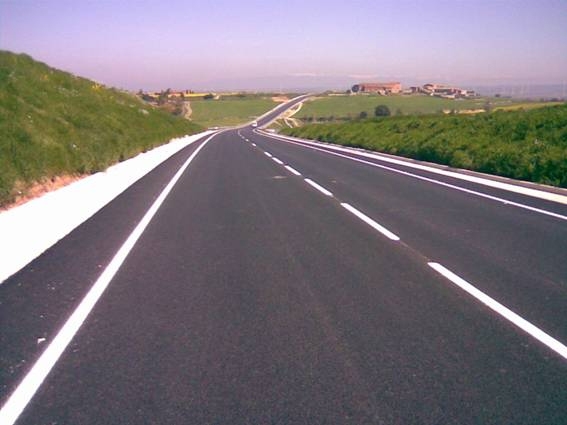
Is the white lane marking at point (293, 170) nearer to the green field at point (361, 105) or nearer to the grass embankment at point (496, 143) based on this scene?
the grass embankment at point (496, 143)

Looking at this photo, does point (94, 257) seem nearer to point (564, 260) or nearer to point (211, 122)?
point (564, 260)

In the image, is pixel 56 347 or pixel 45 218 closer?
pixel 56 347

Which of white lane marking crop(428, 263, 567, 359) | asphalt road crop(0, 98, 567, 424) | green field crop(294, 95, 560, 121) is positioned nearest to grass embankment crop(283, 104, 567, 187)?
asphalt road crop(0, 98, 567, 424)

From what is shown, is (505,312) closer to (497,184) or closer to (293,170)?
(497,184)

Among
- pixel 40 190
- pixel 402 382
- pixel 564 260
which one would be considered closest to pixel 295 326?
pixel 402 382

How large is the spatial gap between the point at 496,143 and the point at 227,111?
156 meters

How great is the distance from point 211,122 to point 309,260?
497 ft

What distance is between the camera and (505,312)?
22.2ft

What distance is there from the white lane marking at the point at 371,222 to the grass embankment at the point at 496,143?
279 inches

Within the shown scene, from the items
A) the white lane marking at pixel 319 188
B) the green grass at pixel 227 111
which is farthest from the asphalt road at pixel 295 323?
the green grass at pixel 227 111

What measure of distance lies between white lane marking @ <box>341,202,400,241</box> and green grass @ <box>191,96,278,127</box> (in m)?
138

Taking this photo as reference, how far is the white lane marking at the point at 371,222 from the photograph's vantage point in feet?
36.2

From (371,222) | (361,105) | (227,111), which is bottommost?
(227,111)

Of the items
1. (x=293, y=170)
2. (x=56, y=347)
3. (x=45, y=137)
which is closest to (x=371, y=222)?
(x=56, y=347)
